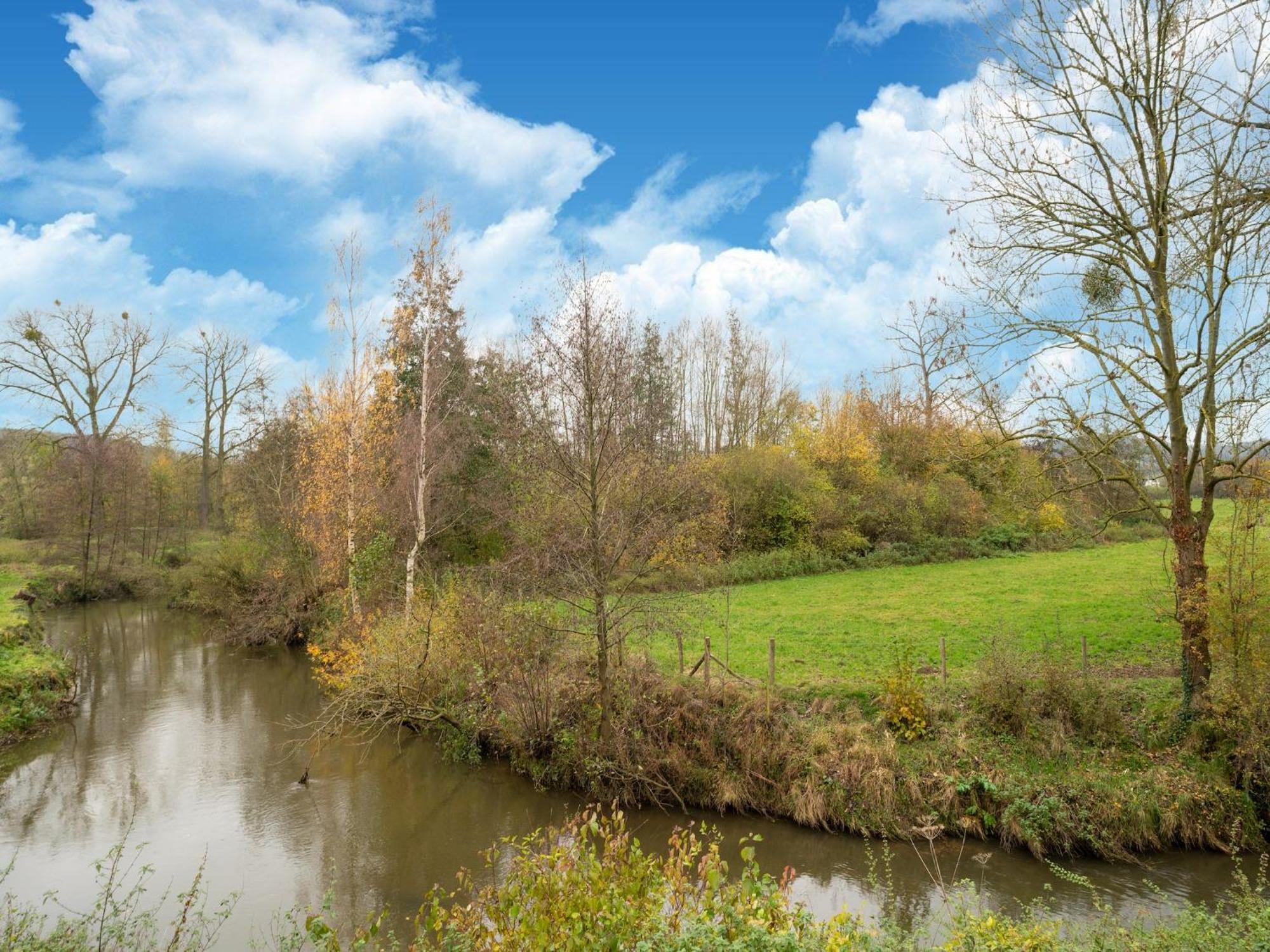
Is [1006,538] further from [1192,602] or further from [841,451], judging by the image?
[1192,602]

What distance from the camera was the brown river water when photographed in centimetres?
873

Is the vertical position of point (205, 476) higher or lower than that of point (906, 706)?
higher

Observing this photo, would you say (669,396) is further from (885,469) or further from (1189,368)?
(1189,368)

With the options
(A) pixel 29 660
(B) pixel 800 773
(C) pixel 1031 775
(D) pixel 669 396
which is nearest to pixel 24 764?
(A) pixel 29 660

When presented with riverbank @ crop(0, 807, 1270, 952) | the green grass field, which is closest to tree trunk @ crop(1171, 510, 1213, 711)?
the green grass field

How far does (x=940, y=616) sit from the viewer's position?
60.3ft

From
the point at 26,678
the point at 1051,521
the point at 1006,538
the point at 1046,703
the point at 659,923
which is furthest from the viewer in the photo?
the point at 1051,521

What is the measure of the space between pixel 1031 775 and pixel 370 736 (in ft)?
38.9

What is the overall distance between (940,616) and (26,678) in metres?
20.5

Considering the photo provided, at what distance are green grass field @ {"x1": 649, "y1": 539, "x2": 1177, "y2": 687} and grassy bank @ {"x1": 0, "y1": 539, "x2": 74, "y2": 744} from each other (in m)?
12.3

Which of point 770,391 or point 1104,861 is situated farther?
point 770,391

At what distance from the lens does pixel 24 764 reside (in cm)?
1270

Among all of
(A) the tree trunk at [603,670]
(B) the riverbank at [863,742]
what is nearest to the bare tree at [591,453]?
(A) the tree trunk at [603,670]

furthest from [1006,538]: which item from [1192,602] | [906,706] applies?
[906,706]
